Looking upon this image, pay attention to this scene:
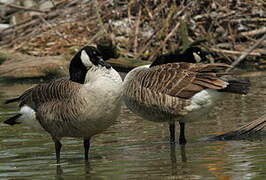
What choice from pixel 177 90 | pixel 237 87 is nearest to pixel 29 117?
pixel 177 90

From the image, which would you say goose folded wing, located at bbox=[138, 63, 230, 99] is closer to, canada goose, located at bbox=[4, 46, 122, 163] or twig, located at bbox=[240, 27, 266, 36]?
canada goose, located at bbox=[4, 46, 122, 163]

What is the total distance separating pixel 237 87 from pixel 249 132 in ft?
2.09

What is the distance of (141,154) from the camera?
697cm

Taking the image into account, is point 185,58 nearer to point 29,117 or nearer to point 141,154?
point 141,154

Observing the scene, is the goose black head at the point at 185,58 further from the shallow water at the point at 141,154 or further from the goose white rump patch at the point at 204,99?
the goose white rump patch at the point at 204,99

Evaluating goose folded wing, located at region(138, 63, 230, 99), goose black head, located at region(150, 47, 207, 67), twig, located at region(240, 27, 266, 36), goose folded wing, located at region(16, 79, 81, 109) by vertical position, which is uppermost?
goose folded wing, located at region(16, 79, 81, 109)

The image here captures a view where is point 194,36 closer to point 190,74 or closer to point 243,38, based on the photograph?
point 243,38

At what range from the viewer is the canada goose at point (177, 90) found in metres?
7.45

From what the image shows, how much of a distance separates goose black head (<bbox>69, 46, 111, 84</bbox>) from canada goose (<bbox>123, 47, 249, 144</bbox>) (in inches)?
45.2

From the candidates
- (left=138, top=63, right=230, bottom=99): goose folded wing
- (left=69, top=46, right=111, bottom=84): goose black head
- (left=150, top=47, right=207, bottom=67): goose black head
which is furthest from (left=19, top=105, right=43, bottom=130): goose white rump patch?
(left=150, top=47, right=207, bottom=67): goose black head

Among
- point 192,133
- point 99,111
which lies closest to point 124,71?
point 192,133

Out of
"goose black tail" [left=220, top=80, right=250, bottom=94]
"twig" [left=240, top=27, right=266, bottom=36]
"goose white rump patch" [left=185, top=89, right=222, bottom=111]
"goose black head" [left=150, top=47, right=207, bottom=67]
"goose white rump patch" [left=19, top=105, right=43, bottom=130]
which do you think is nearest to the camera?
"goose black tail" [left=220, top=80, right=250, bottom=94]

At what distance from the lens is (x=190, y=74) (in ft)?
25.3

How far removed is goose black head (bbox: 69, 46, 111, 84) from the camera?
6738 mm
